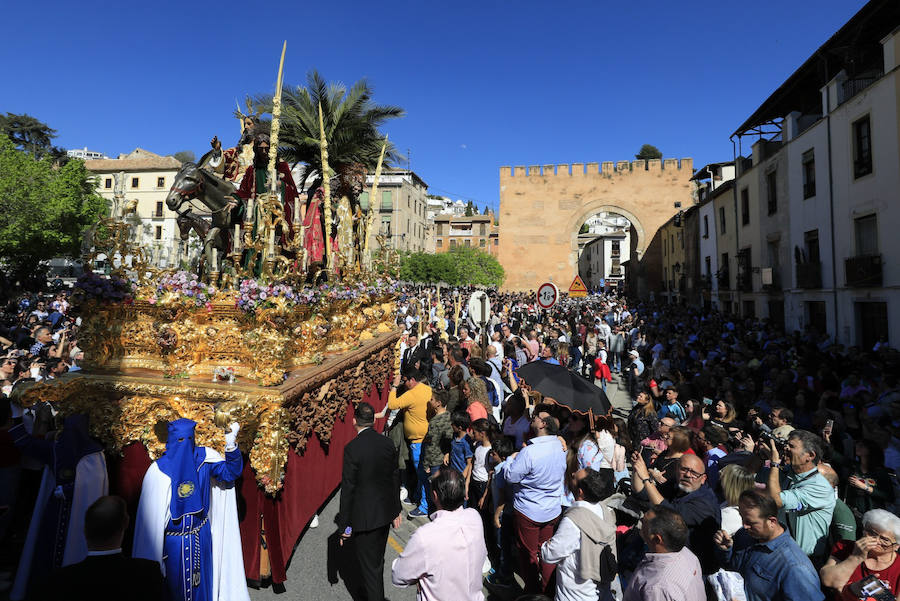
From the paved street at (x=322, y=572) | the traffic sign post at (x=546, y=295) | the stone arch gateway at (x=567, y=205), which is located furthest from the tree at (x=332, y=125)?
the stone arch gateway at (x=567, y=205)

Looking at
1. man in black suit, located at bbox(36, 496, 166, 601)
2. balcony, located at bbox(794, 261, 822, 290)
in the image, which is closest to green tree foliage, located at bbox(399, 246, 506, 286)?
balcony, located at bbox(794, 261, 822, 290)

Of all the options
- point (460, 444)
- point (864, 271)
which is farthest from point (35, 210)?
point (864, 271)

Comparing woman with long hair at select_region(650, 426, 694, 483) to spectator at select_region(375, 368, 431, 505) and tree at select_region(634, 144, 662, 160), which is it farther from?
tree at select_region(634, 144, 662, 160)

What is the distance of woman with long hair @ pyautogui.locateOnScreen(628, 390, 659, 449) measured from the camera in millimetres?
6242

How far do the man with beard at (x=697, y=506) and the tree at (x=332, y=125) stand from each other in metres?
9.63

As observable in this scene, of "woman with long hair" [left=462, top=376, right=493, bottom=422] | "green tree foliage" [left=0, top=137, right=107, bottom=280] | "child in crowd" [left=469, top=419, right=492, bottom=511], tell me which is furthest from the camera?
"green tree foliage" [left=0, top=137, right=107, bottom=280]

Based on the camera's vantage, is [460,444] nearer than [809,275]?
Yes

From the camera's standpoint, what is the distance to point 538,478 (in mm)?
4180

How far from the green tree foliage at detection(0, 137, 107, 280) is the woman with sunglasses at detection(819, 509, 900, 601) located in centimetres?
2865

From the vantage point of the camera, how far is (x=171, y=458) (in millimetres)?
3625

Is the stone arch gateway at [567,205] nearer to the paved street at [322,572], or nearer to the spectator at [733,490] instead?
the paved street at [322,572]

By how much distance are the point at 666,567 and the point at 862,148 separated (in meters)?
16.3

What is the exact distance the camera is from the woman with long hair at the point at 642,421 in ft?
20.5

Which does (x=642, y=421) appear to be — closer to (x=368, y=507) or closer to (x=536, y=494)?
(x=536, y=494)
